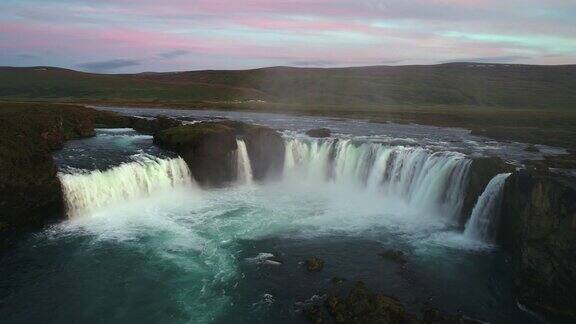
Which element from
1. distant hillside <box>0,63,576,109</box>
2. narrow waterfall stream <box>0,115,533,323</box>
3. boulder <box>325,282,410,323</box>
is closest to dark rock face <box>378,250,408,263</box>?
narrow waterfall stream <box>0,115,533,323</box>

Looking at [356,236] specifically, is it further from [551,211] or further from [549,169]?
[549,169]

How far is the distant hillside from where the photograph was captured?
113m

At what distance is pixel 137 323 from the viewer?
645 inches

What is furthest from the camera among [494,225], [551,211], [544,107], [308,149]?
[544,107]

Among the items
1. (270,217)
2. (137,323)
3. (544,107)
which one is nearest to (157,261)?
(137,323)

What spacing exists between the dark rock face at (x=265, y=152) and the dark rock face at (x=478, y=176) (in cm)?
1768

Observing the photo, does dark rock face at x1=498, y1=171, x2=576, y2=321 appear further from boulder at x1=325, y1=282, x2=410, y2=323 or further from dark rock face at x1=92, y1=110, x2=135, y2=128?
dark rock face at x1=92, y1=110, x2=135, y2=128

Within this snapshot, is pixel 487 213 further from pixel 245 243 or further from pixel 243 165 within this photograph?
pixel 243 165

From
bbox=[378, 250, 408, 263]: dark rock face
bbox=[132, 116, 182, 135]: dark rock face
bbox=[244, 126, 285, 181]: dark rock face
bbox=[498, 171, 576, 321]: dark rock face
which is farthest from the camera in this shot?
bbox=[132, 116, 182, 135]: dark rock face

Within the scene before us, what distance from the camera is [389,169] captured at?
34.7 meters

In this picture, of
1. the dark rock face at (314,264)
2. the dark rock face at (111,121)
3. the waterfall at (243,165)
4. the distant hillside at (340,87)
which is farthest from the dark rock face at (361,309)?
the distant hillside at (340,87)

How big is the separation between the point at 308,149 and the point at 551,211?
22.6 m

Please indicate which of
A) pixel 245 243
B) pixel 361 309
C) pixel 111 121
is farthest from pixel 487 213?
pixel 111 121

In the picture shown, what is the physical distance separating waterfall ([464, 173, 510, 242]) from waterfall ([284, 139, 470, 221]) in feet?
7.60
